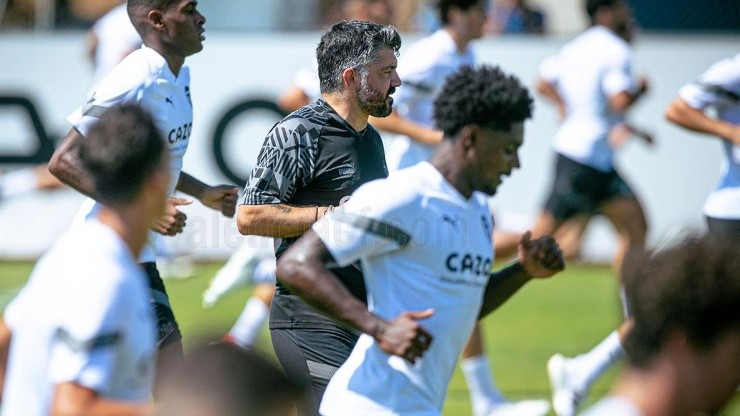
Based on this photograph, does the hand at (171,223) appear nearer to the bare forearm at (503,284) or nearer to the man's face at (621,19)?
the bare forearm at (503,284)

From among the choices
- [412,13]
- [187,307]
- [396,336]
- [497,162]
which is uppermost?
[497,162]

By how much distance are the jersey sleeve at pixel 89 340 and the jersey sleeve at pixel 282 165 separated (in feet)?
5.99

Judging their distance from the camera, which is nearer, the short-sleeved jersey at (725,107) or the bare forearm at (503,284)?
the bare forearm at (503,284)

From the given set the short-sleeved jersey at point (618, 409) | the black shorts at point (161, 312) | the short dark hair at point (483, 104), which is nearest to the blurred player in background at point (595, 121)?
the black shorts at point (161, 312)

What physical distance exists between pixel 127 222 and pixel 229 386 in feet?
3.51

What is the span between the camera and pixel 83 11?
14.8m

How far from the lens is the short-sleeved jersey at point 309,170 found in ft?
16.5

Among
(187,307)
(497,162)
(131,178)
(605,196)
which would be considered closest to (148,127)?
(131,178)

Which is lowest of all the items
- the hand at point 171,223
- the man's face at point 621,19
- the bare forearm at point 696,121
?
the man's face at point 621,19

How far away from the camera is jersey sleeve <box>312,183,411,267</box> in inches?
160

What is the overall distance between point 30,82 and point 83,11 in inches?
50.7

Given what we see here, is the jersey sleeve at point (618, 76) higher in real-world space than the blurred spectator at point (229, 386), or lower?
lower

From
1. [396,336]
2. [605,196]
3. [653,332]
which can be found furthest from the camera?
[605,196]

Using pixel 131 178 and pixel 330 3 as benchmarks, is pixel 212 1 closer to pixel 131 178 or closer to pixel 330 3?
pixel 330 3
